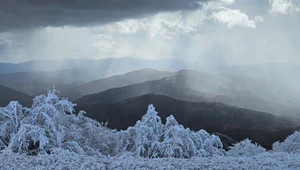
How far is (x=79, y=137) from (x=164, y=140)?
15.9 feet

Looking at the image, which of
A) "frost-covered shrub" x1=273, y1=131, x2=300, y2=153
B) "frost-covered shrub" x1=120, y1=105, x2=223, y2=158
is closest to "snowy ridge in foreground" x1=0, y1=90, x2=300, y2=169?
"frost-covered shrub" x1=120, y1=105, x2=223, y2=158

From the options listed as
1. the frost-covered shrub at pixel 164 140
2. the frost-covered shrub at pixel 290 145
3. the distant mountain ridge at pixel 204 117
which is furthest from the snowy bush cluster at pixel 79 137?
the distant mountain ridge at pixel 204 117

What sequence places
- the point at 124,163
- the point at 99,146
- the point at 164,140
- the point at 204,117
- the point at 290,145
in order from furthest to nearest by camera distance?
1. the point at 204,117
2. the point at 290,145
3. the point at 99,146
4. the point at 164,140
5. the point at 124,163

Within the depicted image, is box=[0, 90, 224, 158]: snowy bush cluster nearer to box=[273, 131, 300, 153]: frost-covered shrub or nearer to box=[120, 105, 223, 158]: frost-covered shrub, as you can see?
box=[120, 105, 223, 158]: frost-covered shrub

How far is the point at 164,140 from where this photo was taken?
16703mm

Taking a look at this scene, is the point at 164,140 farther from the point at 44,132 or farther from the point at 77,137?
the point at 44,132

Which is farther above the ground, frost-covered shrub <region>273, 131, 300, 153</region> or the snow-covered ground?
frost-covered shrub <region>273, 131, 300, 153</region>

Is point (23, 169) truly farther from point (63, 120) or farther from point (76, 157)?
point (63, 120)

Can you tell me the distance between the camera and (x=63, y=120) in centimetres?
1897

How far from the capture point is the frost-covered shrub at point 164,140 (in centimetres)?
1631

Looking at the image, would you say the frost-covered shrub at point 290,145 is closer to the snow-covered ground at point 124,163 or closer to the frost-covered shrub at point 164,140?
the frost-covered shrub at point 164,140

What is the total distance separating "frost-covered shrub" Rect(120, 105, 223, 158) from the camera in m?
16.3

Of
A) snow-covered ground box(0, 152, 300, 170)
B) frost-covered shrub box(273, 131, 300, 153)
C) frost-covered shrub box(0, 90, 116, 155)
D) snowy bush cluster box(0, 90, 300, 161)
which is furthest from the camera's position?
frost-covered shrub box(273, 131, 300, 153)

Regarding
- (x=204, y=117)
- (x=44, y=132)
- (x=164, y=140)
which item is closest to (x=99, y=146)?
(x=44, y=132)
